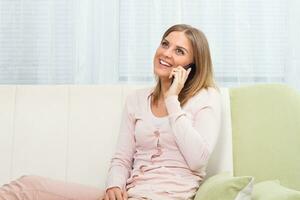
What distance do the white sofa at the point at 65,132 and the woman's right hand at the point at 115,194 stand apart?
23 cm

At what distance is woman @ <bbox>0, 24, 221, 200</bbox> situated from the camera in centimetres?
157

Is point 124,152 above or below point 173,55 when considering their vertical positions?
below

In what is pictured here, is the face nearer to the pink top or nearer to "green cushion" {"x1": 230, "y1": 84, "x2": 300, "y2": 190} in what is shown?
the pink top

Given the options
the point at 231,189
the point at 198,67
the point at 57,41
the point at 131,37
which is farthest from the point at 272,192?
the point at 57,41

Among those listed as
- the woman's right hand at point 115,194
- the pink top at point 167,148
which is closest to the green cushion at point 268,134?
the pink top at point 167,148

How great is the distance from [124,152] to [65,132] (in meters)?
0.29

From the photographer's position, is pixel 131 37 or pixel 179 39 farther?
pixel 131 37

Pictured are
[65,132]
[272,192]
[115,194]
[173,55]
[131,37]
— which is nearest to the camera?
[272,192]

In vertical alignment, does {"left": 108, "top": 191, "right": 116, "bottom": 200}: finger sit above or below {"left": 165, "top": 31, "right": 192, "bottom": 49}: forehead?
below

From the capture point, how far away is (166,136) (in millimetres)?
1667

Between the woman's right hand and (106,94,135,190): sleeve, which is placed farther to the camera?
(106,94,135,190): sleeve

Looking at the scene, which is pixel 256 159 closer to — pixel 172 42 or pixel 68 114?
pixel 172 42

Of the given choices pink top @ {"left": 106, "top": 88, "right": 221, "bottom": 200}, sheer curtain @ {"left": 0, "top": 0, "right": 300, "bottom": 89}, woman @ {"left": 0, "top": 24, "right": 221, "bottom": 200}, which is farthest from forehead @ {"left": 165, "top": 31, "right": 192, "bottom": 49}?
sheer curtain @ {"left": 0, "top": 0, "right": 300, "bottom": 89}

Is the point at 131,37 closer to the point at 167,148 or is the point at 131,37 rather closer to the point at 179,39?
the point at 179,39
